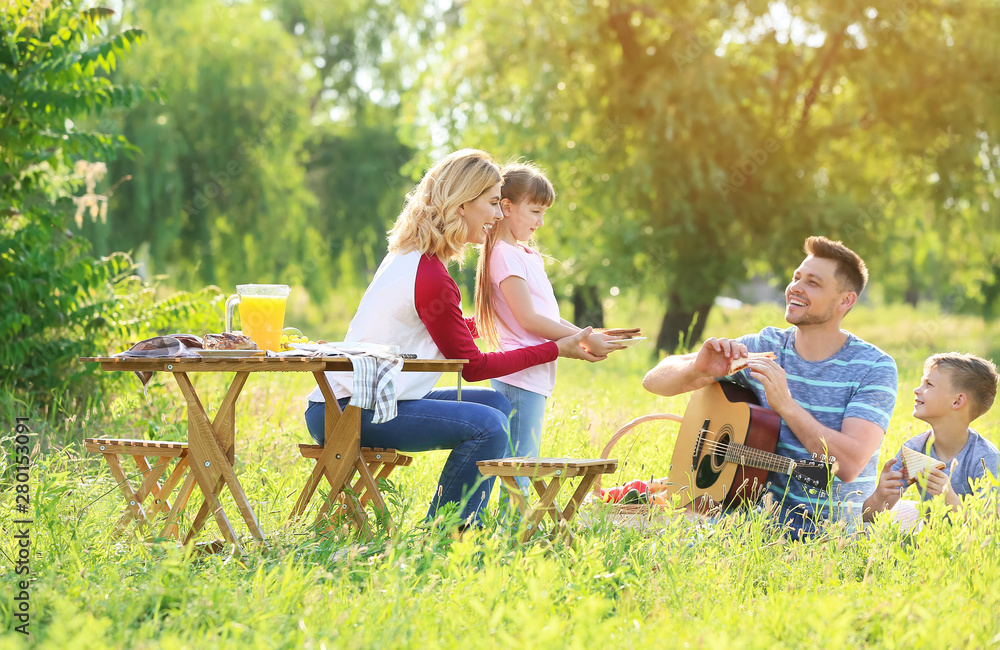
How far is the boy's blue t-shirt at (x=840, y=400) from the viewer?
13.3 ft

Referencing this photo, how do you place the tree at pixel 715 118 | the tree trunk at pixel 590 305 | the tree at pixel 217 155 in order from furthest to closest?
the tree at pixel 217 155 < the tree trunk at pixel 590 305 < the tree at pixel 715 118

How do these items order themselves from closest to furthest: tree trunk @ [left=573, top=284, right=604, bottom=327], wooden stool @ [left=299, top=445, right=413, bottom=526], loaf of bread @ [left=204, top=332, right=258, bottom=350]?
loaf of bread @ [left=204, top=332, right=258, bottom=350] < wooden stool @ [left=299, top=445, right=413, bottom=526] < tree trunk @ [left=573, top=284, right=604, bottom=327]

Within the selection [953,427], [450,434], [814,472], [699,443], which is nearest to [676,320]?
[699,443]

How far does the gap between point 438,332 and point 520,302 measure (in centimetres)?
58

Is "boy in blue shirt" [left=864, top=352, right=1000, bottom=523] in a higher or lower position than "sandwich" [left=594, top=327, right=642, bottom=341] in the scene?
lower

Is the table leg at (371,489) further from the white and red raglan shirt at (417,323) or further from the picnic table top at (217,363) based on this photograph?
the picnic table top at (217,363)

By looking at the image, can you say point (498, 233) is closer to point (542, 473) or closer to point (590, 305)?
point (542, 473)

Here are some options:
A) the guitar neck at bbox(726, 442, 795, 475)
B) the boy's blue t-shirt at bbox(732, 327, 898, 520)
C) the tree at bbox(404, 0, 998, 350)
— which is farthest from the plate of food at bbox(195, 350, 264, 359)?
the tree at bbox(404, 0, 998, 350)

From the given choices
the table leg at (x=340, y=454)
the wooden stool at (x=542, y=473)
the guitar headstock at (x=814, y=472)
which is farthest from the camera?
the guitar headstock at (x=814, y=472)

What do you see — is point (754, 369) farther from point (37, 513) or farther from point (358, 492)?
point (37, 513)

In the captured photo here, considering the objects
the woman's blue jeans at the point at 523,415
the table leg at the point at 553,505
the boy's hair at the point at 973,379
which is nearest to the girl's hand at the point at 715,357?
the woman's blue jeans at the point at 523,415

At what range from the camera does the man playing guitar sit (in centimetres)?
400

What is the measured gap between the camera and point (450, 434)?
11.5 ft

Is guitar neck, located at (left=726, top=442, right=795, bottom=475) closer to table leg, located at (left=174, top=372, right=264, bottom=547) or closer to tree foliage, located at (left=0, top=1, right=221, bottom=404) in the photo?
table leg, located at (left=174, top=372, right=264, bottom=547)
